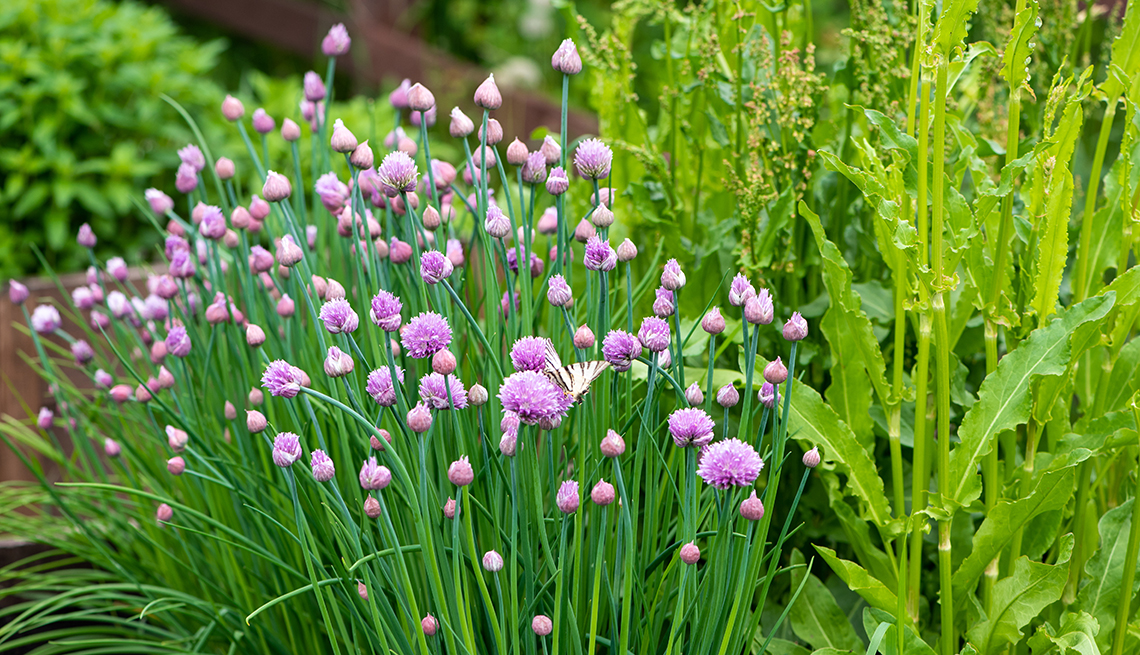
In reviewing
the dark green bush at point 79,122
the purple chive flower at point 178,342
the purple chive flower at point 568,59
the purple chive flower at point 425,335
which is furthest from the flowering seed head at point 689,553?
the dark green bush at point 79,122

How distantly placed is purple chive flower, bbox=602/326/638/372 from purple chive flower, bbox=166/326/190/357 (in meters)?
0.69

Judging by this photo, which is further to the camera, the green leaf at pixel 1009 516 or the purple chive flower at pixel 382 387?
the green leaf at pixel 1009 516

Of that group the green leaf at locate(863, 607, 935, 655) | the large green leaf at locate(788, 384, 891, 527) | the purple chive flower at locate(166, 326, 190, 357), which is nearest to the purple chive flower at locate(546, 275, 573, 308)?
the large green leaf at locate(788, 384, 891, 527)

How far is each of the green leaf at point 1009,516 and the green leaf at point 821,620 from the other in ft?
0.54

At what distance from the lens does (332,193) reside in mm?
1279

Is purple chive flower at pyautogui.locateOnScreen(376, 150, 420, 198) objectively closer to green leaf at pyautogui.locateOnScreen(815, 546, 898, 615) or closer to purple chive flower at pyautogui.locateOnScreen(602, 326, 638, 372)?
purple chive flower at pyautogui.locateOnScreen(602, 326, 638, 372)

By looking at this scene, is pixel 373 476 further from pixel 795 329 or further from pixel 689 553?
pixel 795 329

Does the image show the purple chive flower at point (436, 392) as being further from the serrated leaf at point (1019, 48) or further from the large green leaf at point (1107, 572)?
the large green leaf at point (1107, 572)

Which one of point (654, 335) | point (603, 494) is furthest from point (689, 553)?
point (654, 335)

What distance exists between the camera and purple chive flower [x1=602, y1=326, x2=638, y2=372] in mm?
874

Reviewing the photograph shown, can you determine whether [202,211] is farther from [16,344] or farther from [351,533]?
[16,344]

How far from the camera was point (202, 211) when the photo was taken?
4.53 ft

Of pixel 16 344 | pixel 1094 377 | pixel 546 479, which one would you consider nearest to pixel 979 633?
pixel 1094 377

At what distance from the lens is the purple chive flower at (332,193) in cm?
128
